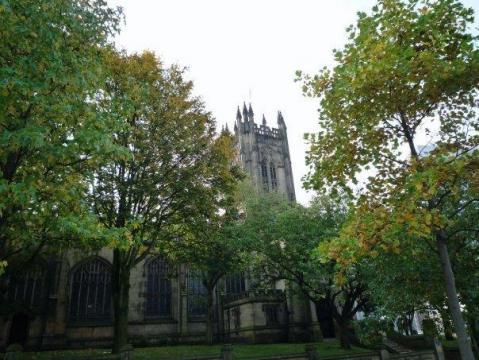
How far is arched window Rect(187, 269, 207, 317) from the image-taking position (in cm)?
3187

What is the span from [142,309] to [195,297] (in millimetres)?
4801

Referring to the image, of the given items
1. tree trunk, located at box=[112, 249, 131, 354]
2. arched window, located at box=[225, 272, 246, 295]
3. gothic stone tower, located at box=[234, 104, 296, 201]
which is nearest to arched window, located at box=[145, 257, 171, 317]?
arched window, located at box=[225, 272, 246, 295]

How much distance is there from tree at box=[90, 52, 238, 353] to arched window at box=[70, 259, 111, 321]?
13663 millimetres

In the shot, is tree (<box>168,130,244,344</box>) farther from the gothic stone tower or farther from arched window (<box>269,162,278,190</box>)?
arched window (<box>269,162,278,190</box>)

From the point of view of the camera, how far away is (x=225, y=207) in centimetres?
1881

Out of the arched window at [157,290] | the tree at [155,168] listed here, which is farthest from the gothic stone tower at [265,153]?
the tree at [155,168]

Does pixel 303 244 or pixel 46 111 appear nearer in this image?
pixel 46 111

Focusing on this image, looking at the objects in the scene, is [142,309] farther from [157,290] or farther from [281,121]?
[281,121]

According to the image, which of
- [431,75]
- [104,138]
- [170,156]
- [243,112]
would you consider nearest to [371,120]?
[431,75]

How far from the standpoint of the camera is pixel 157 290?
32.6 meters

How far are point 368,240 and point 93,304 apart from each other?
91.9ft

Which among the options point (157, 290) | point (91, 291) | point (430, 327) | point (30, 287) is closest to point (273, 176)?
point (157, 290)

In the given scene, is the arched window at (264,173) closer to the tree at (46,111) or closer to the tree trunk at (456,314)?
the tree at (46,111)

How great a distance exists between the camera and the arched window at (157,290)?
Answer: 104 ft
